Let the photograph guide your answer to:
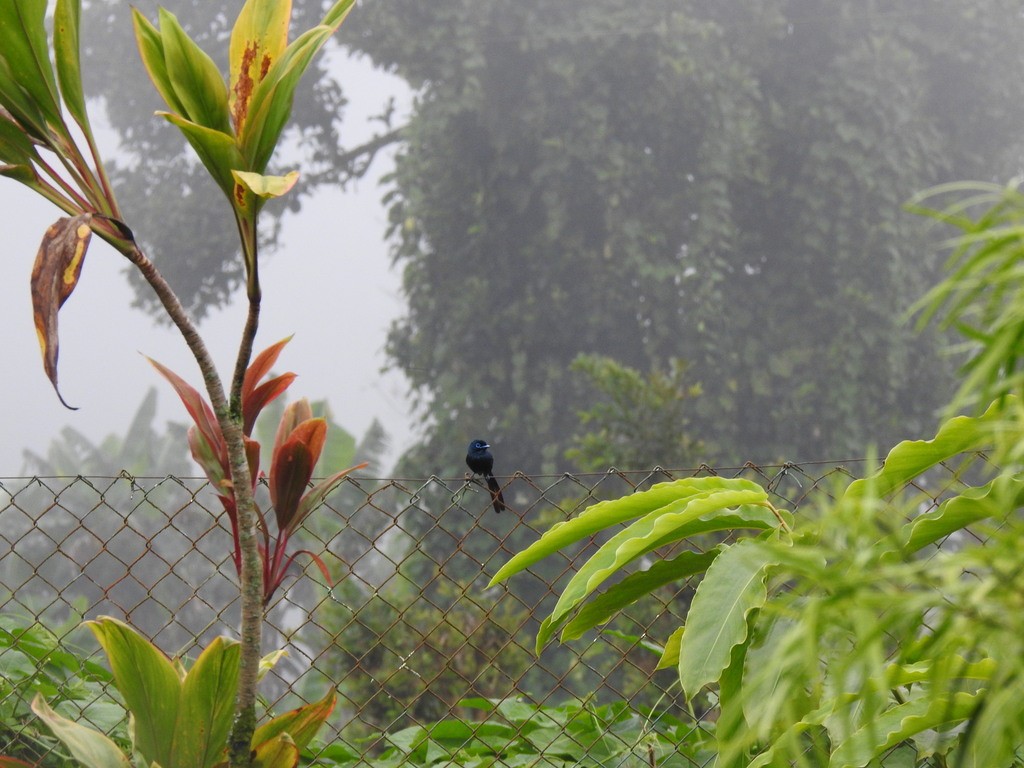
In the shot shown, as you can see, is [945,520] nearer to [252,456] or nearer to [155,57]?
[252,456]

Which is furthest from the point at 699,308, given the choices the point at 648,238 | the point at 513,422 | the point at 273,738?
the point at 273,738

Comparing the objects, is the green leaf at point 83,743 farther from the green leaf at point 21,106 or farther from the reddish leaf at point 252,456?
the green leaf at point 21,106

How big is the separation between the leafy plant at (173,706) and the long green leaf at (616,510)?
0.40m

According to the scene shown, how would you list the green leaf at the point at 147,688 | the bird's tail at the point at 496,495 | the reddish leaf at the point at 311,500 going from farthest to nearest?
the bird's tail at the point at 496,495, the reddish leaf at the point at 311,500, the green leaf at the point at 147,688

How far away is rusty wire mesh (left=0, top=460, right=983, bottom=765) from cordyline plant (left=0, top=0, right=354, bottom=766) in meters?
0.20

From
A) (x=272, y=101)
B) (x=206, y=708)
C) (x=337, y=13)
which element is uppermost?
(x=337, y=13)

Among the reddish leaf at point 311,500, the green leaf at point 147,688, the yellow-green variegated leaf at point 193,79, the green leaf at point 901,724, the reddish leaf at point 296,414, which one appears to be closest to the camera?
the green leaf at point 901,724

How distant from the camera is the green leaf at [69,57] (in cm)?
131

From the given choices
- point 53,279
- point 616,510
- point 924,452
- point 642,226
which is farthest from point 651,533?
point 642,226

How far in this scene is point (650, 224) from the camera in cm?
1159

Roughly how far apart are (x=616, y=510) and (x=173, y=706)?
668 millimetres

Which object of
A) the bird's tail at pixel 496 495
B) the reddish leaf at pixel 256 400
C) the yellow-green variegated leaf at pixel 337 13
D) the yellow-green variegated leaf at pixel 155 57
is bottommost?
the reddish leaf at pixel 256 400

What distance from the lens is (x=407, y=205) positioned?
12.0m

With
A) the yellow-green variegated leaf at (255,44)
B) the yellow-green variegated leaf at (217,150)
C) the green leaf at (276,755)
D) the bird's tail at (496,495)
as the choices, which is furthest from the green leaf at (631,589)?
the yellow-green variegated leaf at (255,44)
